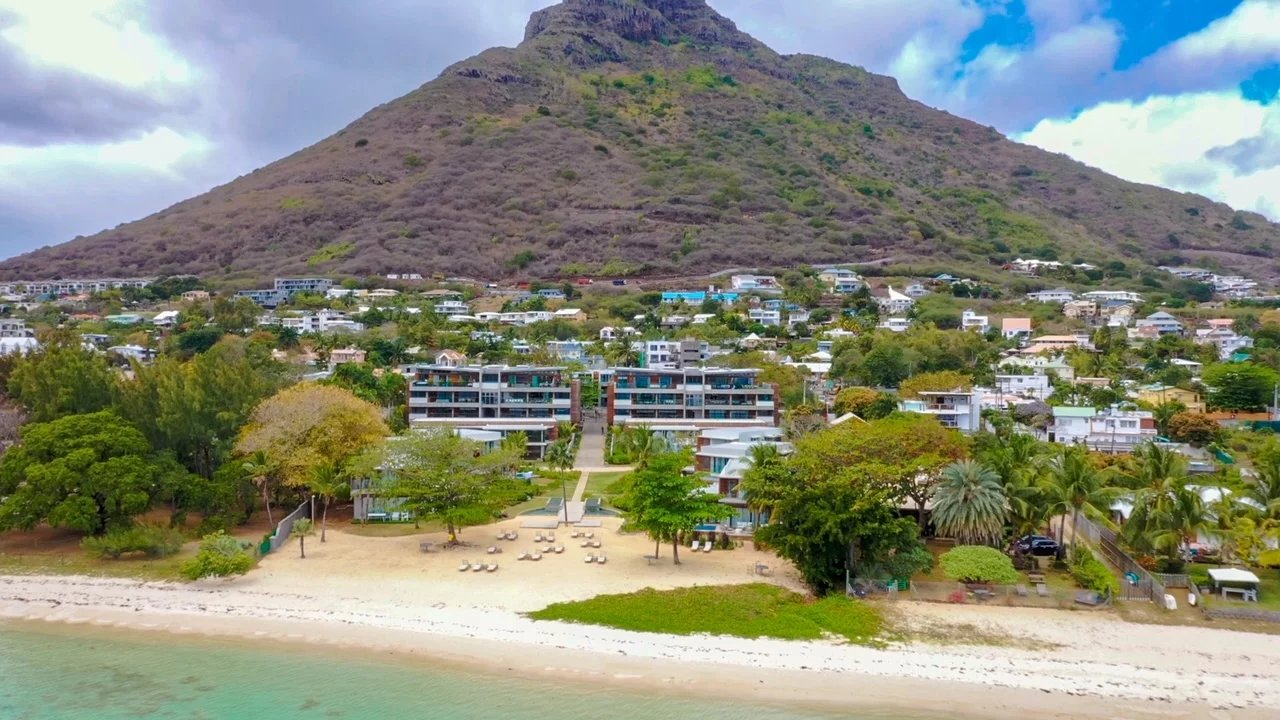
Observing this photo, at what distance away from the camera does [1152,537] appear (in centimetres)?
2953

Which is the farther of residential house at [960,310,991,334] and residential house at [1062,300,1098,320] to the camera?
residential house at [1062,300,1098,320]

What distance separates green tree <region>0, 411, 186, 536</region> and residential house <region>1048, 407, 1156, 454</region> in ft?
181

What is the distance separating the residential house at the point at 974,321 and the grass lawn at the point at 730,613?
288ft

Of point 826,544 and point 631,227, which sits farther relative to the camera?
point 631,227

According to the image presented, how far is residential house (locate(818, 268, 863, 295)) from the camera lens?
13316 cm

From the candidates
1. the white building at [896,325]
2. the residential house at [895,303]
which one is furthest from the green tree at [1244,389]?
the residential house at [895,303]

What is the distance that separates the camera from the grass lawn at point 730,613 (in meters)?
25.6

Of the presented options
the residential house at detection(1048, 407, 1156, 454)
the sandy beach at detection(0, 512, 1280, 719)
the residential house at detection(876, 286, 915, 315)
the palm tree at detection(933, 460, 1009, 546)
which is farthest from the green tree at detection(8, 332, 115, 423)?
the residential house at detection(876, 286, 915, 315)

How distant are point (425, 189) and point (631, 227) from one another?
4848 centimetres

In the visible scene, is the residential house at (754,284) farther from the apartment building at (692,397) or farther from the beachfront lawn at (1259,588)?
the beachfront lawn at (1259,588)

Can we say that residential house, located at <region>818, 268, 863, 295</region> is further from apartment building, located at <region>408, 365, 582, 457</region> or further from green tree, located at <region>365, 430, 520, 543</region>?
green tree, located at <region>365, 430, 520, 543</region>

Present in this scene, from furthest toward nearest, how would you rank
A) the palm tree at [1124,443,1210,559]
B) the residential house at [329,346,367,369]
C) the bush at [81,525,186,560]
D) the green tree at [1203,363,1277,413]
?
the residential house at [329,346,367,369]
the green tree at [1203,363,1277,413]
the bush at [81,525,186,560]
the palm tree at [1124,443,1210,559]

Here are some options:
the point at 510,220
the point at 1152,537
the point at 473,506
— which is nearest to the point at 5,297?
the point at 510,220

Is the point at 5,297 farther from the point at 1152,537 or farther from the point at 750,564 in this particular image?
the point at 1152,537
